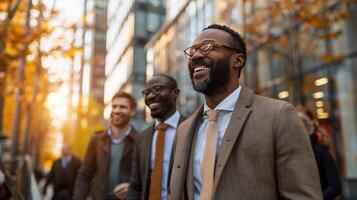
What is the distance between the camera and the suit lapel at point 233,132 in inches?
79.4

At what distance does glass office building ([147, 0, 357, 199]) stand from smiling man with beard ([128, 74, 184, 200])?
616cm

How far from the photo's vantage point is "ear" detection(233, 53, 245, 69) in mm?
2322

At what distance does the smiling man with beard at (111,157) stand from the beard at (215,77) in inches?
88.4

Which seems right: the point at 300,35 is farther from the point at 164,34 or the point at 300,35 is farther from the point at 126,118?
the point at 126,118

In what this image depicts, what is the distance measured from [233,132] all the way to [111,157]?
2.58 m

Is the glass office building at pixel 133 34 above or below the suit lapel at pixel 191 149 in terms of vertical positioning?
above

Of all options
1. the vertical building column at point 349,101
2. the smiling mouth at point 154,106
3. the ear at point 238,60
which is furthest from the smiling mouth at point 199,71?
the vertical building column at point 349,101

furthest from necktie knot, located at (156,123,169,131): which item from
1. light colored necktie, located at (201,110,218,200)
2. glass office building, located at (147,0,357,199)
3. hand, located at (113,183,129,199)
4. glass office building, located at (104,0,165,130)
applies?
glass office building, located at (104,0,165,130)

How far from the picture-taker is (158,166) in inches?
131

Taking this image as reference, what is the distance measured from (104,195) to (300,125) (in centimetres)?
280

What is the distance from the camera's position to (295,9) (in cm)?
1129

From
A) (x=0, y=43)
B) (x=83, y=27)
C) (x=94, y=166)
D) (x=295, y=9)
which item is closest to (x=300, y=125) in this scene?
(x=94, y=166)

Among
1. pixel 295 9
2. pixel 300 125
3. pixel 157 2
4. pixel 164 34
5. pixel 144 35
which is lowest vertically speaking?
pixel 300 125

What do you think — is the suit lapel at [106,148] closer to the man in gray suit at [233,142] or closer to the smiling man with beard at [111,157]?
the smiling man with beard at [111,157]
